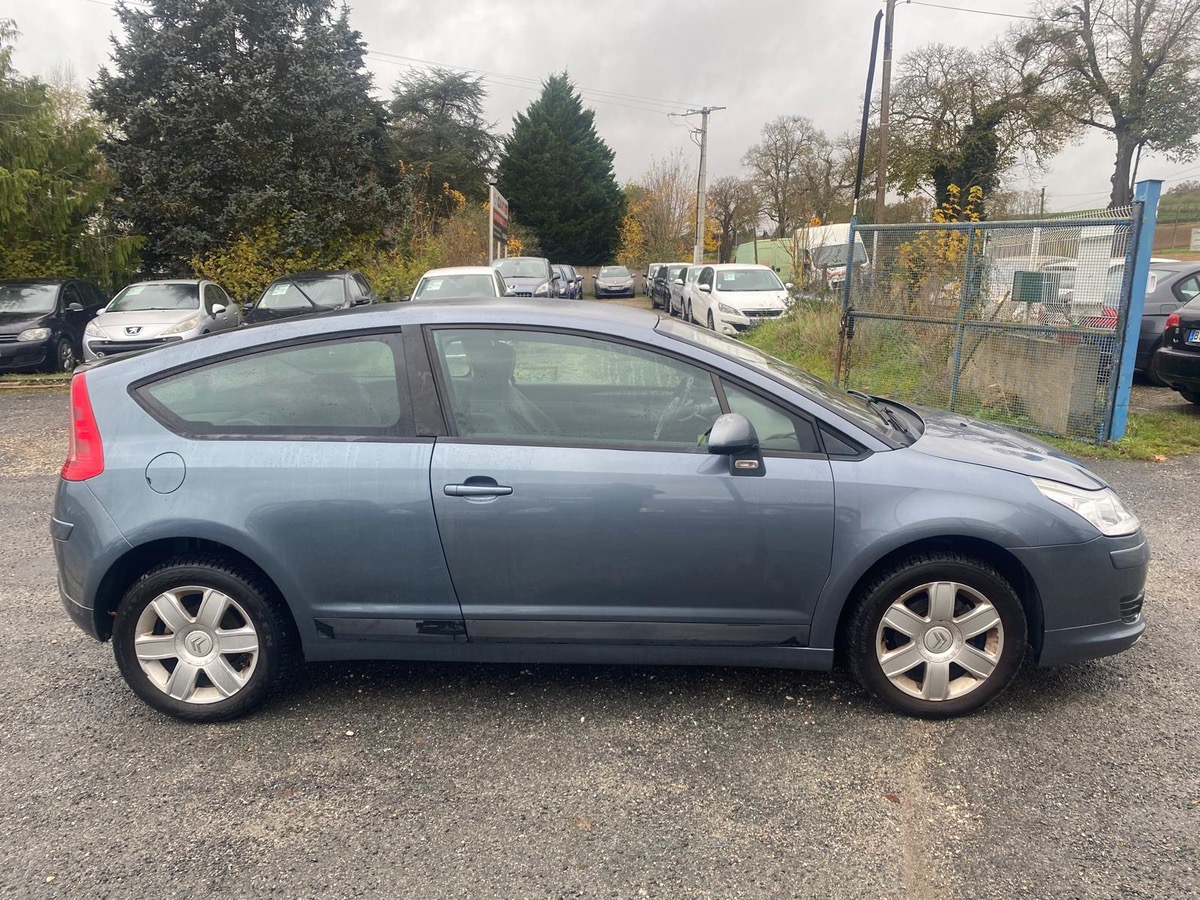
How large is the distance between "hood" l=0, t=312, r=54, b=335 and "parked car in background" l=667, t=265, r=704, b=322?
1296cm

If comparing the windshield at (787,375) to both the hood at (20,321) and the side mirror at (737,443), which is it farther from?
the hood at (20,321)

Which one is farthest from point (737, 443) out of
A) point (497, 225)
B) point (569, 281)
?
point (569, 281)

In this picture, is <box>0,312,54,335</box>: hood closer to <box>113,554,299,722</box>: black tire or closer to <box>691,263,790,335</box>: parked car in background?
<box>691,263,790,335</box>: parked car in background

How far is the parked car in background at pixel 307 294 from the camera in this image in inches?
553

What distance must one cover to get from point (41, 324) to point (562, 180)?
129 feet

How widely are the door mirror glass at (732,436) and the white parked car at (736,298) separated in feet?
42.8

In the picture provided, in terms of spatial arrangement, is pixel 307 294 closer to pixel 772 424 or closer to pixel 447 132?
pixel 772 424

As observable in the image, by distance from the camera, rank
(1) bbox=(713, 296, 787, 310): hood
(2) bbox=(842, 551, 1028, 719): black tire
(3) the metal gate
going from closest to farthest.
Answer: (2) bbox=(842, 551, 1028, 719): black tire, (3) the metal gate, (1) bbox=(713, 296, 787, 310): hood

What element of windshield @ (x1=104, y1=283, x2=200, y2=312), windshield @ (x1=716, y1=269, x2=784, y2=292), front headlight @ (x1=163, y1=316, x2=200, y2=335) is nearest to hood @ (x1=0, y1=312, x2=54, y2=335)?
windshield @ (x1=104, y1=283, x2=200, y2=312)

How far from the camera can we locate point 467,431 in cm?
327

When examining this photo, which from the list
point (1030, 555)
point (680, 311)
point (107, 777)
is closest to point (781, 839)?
point (1030, 555)

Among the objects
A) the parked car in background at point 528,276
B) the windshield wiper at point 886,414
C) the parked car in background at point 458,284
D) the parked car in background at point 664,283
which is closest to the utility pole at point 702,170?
the parked car in background at point 664,283

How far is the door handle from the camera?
3.16 meters

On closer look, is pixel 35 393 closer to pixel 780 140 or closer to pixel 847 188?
pixel 847 188
